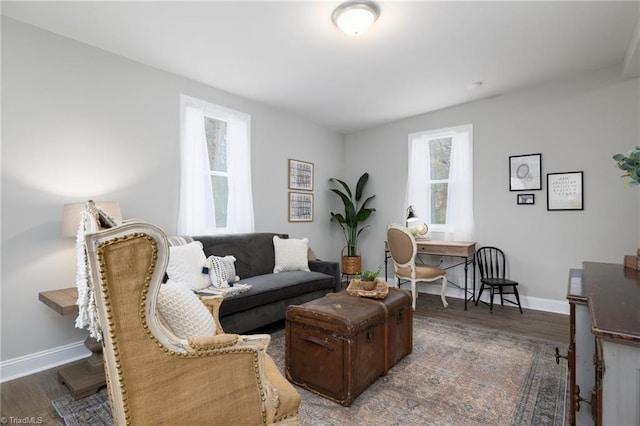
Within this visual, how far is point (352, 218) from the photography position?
5.30 meters

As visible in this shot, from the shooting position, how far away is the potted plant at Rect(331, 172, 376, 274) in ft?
17.0

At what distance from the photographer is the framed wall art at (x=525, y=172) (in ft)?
13.2

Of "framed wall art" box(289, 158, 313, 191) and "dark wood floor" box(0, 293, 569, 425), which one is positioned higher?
"framed wall art" box(289, 158, 313, 191)

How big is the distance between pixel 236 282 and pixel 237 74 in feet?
7.21

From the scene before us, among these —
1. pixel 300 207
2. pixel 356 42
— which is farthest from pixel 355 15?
pixel 300 207

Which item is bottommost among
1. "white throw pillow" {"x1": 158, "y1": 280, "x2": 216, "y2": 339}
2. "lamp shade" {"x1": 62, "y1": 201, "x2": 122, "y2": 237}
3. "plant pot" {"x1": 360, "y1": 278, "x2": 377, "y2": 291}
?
"plant pot" {"x1": 360, "y1": 278, "x2": 377, "y2": 291}

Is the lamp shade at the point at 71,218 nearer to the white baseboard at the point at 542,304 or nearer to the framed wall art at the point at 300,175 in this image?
the framed wall art at the point at 300,175

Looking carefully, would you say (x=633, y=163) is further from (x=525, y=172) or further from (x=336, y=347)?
(x=525, y=172)

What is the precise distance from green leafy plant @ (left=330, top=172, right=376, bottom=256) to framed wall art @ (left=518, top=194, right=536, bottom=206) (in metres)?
2.07

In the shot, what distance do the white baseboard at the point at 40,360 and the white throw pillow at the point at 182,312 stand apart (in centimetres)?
205

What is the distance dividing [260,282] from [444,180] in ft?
10.2

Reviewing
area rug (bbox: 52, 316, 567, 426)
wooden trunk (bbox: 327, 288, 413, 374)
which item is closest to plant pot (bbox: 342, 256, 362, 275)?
area rug (bbox: 52, 316, 567, 426)

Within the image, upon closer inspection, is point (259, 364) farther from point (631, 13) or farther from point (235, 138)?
point (631, 13)

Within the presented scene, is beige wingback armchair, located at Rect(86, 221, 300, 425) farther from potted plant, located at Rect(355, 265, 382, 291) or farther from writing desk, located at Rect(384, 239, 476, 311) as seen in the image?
writing desk, located at Rect(384, 239, 476, 311)
